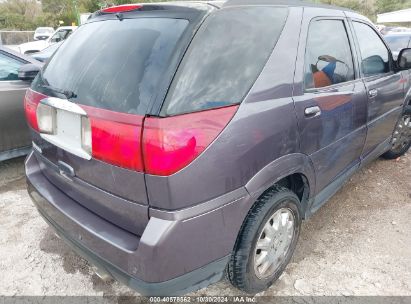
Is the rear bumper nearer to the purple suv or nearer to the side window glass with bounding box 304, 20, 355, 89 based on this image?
the purple suv

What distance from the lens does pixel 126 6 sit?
2055 mm

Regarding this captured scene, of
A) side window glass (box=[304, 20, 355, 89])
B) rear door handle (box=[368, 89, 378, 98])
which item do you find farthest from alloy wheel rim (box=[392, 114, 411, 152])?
side window glass (box=[304, 20, 355, 89])

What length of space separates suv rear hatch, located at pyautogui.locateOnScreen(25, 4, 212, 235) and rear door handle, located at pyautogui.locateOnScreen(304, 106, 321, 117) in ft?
2.84

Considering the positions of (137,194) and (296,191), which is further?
(296,191)

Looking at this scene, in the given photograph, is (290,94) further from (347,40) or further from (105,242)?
(105,242)

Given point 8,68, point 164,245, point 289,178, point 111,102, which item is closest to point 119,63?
point 111,102

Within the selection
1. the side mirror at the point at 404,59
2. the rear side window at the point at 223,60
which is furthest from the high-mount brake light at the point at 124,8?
the side mirror at the point at 404,59

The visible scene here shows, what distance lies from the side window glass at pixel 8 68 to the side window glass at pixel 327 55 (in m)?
3.30

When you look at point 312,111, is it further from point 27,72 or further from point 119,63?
point 27,72

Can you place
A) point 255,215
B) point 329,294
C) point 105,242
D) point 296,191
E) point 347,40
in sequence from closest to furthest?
point 105,242 < point 255,215 < point 329,294 < point 296,191 < point 347,40

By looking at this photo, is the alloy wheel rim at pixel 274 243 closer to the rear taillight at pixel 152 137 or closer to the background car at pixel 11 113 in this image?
the rear taillight at pixel 152 137

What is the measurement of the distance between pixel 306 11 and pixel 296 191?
1.23 meters

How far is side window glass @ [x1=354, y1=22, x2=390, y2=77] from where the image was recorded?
2.98 meters

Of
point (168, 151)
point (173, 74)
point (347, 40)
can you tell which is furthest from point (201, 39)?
point (347, 40)
